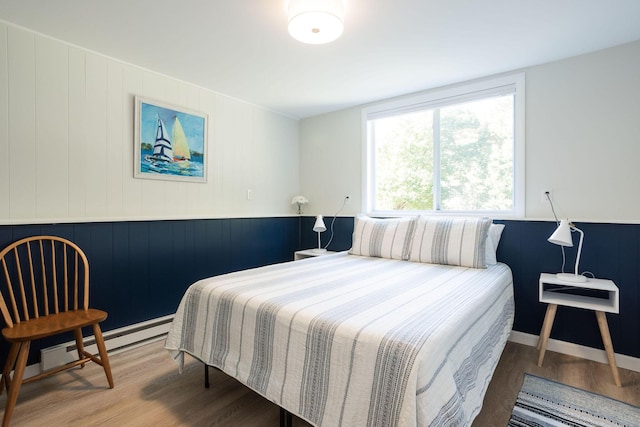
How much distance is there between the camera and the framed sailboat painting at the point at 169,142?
2.63 m

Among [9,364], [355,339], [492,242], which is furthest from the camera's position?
[492,242]

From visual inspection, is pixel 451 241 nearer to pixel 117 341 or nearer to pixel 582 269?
pixel 582 269

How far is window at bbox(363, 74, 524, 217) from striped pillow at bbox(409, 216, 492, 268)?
0.43 metres

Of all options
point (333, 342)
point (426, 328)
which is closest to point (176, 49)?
point (333, 342)

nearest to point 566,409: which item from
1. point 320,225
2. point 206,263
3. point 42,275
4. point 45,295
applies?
point 320,225

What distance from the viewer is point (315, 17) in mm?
1640

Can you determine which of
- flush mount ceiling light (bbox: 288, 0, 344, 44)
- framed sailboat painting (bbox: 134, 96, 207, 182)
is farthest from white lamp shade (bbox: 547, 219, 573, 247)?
framed sailboat painting (bbox: 134, 96, 207, 182)

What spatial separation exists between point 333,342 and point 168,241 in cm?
211

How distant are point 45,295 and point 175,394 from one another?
1061 millimetres

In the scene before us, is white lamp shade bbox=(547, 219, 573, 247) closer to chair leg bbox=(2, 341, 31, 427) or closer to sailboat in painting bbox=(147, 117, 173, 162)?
sailboat in painting bbox=(147, 117, 173, 162)

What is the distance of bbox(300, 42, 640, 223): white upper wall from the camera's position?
222 centimetres

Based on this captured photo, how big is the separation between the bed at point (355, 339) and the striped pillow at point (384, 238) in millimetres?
576

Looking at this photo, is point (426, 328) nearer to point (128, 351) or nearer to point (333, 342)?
point (333, 342)

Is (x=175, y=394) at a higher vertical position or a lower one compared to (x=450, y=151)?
lower
